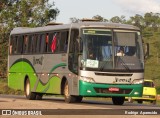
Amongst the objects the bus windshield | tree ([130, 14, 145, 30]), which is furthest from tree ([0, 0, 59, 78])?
tree ([130, 14, 145, 30])

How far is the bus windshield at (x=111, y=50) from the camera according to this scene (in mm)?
27125

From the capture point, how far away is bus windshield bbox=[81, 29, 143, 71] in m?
27.1

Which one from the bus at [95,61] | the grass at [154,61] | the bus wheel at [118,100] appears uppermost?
the bus at [95,61]

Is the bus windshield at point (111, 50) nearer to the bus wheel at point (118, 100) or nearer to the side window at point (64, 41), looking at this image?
the side window at point (64, 41)

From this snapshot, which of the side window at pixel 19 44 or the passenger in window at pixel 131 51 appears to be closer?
the passenger in window at pixel 131 51

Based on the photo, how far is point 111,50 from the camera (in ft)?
89.9

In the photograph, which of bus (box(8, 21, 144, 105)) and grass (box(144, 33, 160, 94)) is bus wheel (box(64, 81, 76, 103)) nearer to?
bus (box(8, 21, 144, 105))

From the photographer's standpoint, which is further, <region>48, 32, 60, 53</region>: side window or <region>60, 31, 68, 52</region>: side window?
<region>48, 32, 60, 53</region>: side window

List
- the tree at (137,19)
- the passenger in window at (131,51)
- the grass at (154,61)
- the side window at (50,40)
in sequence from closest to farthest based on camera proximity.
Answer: the passenger in window at (131,51) < the side window at (50,40) < the grass at (154,61) < the tree at (137,19)

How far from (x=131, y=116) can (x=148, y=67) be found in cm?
10490

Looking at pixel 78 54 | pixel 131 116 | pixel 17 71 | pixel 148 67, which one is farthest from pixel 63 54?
pixel 148 67

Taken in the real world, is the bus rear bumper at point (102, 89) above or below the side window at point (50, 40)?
below

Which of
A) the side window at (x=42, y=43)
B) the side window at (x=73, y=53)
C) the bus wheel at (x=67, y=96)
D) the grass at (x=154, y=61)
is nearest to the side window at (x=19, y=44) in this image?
the side window at (x=42, y=43)

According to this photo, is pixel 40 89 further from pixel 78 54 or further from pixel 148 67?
pixel 148 67
